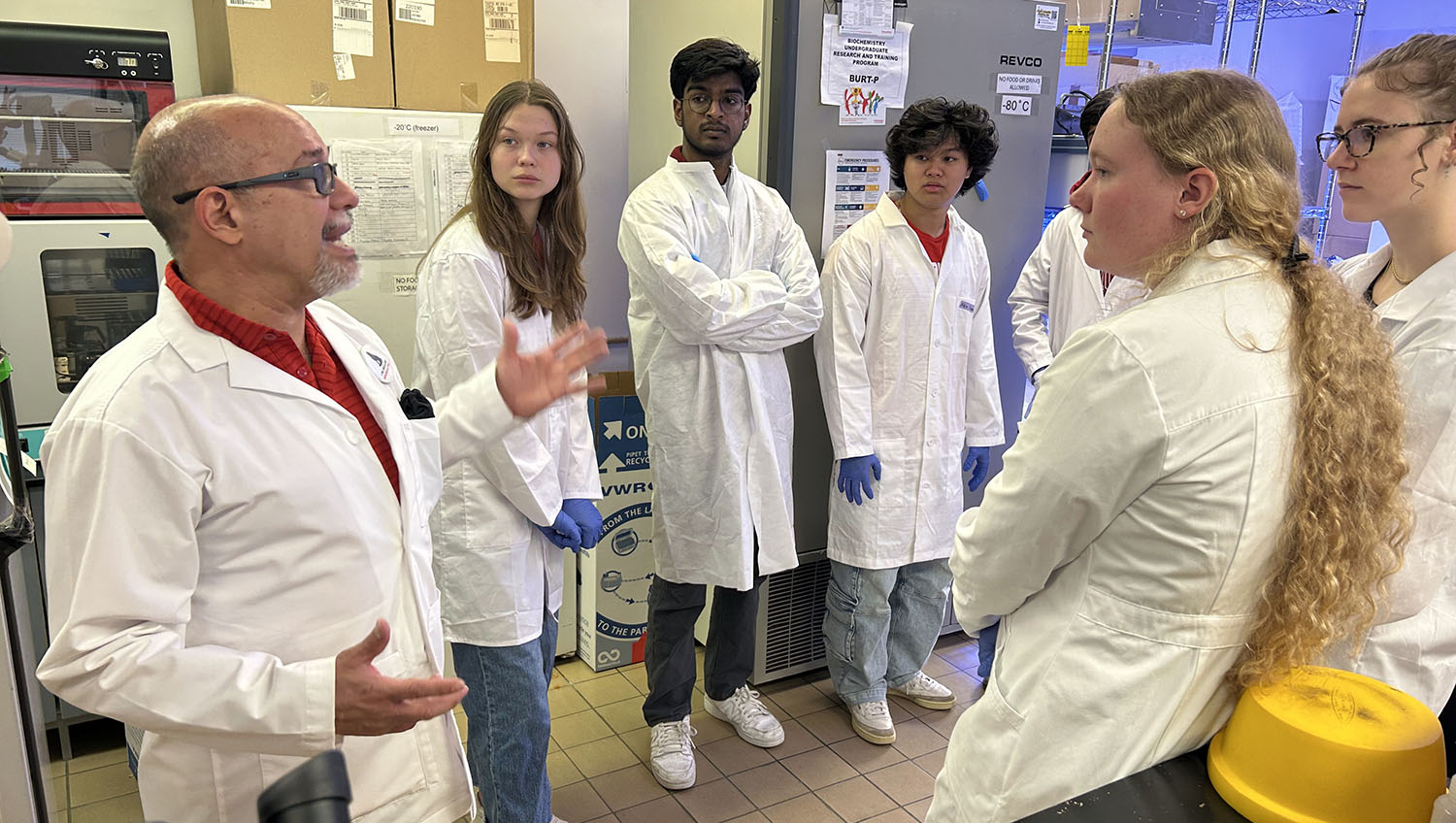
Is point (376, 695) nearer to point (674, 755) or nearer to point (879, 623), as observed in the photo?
point (674, 755)

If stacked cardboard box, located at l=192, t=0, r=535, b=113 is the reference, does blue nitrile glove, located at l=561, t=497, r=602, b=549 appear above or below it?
below

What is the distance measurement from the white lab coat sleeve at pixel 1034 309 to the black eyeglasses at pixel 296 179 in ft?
7.31

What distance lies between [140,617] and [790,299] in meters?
1.72

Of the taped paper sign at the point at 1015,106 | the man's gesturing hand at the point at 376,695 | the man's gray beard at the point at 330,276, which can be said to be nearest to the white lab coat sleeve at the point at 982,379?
the taped paper sign at the point at 1015,106

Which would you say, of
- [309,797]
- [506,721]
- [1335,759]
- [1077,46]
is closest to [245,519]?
[309,797]

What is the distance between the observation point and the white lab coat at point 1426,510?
138 cm

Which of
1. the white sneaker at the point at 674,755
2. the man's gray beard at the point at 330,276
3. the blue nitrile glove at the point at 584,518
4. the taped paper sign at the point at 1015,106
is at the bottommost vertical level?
the white sneaker at the point at 674,755

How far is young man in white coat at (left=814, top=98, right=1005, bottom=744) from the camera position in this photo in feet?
8.89

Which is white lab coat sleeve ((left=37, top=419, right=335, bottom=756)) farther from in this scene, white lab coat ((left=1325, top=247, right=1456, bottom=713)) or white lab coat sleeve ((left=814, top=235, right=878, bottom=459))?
white lab coat sleeve ((left=814, top=235, right=878, bottom=459))

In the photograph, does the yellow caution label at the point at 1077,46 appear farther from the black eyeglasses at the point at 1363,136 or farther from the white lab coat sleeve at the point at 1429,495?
the white lab coat sleeve at the point at 1429,495

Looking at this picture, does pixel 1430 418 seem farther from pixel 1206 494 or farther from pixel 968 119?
pixel 968 119

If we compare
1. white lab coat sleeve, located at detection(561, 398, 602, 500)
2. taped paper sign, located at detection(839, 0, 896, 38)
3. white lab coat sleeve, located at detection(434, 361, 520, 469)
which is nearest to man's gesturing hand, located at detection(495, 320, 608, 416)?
white lab coat sleeve, located at detection(434, 361, 520, 469)

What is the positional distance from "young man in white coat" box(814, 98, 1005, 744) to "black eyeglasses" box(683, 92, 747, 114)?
52 centimetres

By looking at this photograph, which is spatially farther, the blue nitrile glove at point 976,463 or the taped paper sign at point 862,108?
the blue nitrile glove at point 976,463
